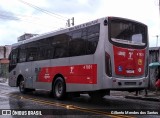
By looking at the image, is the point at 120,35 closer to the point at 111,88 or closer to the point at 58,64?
the point at 111,88

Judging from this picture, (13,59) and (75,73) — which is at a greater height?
(13,59)

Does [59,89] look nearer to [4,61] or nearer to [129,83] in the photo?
[129,83]

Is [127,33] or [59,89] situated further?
[59,89]

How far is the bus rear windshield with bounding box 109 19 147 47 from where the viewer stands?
13703 mm

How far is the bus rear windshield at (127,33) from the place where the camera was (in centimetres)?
1370

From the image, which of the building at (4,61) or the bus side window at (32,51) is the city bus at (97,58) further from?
the building at (4,61)

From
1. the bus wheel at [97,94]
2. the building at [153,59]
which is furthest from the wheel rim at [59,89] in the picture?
the building at [153,59]

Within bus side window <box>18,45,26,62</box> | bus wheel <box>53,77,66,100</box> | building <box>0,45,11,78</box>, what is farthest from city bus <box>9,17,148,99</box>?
building <box>0,45,11,78</box>

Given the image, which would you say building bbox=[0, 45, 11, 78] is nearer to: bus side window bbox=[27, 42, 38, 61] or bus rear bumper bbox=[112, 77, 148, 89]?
bus side window bbox=[27, 42, 38, 61]

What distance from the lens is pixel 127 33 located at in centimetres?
1416

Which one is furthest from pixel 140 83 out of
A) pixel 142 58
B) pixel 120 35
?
pixel 120 35

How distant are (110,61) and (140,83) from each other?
6.27ft

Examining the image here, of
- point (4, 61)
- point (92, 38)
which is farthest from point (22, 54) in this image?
point (4, 61)

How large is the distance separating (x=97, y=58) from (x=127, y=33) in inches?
68.5
